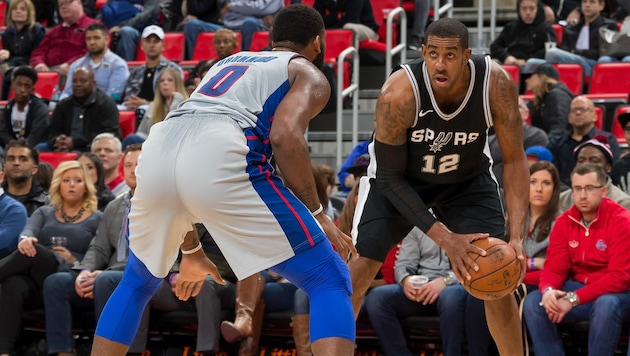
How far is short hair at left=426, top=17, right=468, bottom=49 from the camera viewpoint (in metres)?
4.99

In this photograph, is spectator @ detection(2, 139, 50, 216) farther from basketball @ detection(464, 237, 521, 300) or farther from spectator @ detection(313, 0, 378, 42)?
basketball @ detection(464, 237, 521, 300)

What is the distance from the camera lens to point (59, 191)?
27.2 ft

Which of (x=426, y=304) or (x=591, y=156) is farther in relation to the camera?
(x=591, y=156)

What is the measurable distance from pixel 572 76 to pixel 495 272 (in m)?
5.81

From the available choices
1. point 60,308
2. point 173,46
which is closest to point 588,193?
point 60,308

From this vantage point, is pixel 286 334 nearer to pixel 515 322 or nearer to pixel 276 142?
pixel 515 322

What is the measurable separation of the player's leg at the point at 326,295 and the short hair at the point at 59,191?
4222mm

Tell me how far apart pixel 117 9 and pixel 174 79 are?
137 inches

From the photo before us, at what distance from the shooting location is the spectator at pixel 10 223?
812cm

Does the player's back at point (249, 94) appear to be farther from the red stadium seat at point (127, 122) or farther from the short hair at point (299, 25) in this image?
the red stadium seat at point (127, 122)

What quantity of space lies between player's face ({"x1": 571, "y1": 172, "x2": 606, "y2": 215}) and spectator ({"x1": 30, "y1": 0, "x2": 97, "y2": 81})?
7186 mm

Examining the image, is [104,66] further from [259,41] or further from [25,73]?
[259,41]

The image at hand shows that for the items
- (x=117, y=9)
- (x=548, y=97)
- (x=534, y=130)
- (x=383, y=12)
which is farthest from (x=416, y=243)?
(x=117, y=9)

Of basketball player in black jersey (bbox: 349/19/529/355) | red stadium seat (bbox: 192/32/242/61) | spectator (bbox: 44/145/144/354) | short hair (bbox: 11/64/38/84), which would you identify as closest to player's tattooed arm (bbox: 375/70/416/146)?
basketball player in black jersey (bbox: 349/19/529/355)
